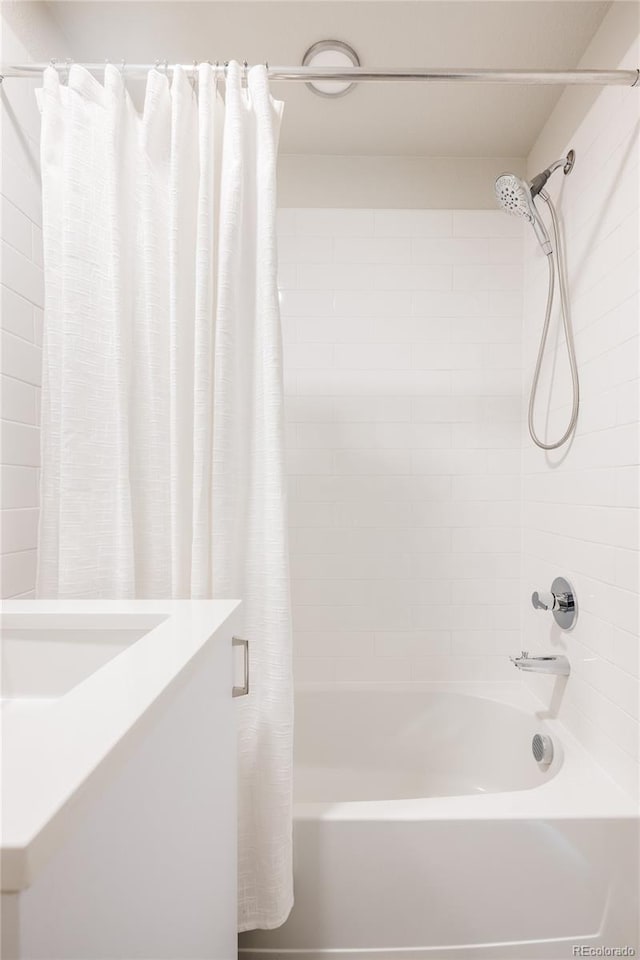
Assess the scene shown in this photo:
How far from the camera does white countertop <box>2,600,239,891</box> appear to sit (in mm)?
343

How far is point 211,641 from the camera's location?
835mm

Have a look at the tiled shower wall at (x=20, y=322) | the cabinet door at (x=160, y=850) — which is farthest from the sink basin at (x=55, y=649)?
the tiled shower wall at (x=20, y=322)

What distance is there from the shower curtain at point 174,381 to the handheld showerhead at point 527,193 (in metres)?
0.82

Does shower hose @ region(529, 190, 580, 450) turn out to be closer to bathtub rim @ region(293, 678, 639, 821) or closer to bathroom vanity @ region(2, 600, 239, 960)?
bathtub rim @ region(293, 678, 639, 821)

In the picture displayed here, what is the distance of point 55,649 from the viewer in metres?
0.90

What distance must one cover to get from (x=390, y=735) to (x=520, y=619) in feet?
2.19

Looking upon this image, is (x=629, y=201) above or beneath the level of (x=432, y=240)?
beneath

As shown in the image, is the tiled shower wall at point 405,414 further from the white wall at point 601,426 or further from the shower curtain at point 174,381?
the shower curtain at point 174,381

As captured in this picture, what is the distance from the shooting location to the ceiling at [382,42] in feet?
4.95

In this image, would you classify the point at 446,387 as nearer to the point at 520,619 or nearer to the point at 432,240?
the point at 432,240

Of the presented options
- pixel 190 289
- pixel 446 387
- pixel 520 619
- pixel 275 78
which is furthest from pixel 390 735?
pixel 275 78

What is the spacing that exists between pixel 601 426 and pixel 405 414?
80cm

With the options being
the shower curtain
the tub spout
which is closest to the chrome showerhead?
the shower curtain

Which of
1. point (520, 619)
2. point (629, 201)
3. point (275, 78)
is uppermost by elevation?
A: point (275, 78)
